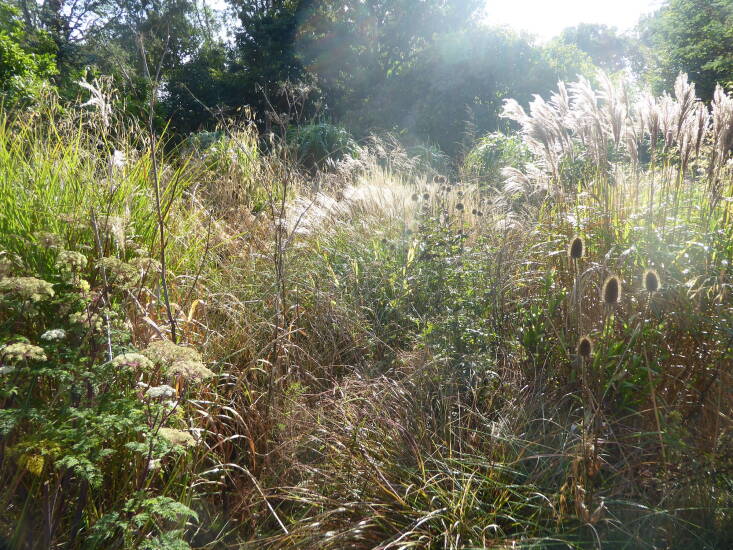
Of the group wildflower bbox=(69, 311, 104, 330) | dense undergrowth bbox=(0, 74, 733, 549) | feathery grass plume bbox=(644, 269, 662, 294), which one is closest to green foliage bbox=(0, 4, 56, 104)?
dense undergrowth bbox=(0, 74, 733, 549)

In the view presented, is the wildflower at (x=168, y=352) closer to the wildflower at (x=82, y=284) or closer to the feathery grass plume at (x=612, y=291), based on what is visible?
the wildflower at (x=82, y=284)

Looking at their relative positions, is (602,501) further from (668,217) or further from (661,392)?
(668,217)

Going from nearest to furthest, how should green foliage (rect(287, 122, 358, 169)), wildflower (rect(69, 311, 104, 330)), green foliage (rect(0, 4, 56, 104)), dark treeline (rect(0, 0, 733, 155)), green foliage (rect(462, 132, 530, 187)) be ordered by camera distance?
wildflower (rect(69, 311, 104, 330)), green foliage (rect(0, 4, 56, 104)), green foliage (rect(462, 132, 530, 187)), green foliage (rect(287, 122, 358, 169)), dark treeline (rect(0, 0, 733, 155))

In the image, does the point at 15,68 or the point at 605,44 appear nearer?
the point at 15,68

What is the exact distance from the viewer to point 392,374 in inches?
139

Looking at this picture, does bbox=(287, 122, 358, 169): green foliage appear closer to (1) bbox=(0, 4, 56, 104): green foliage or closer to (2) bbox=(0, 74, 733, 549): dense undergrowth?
(1) bbox=(0, 4, 56, 104): green foliage

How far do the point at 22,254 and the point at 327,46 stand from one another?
16369 millimetres

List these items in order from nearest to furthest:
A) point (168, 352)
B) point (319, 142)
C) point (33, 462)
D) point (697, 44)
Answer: point (168, 352) → point (33, 462) → point (319, 142) → point (697, 44)

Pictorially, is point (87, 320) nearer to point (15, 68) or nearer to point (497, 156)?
point (15, 68)

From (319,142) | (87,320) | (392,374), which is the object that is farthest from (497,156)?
(87,320)

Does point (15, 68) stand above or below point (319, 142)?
above

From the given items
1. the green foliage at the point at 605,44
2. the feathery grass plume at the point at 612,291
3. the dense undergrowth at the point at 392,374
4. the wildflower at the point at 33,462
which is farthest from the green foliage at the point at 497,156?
the green foliage at the point at 605,44

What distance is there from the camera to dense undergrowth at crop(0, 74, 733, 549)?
2.17m

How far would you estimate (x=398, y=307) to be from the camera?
3.98 meters
